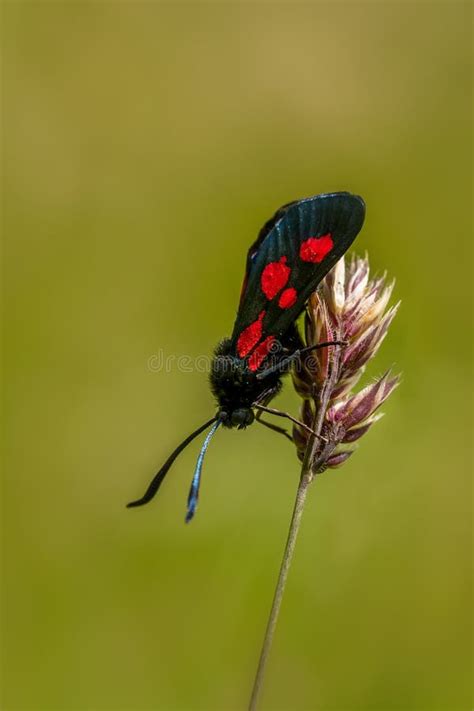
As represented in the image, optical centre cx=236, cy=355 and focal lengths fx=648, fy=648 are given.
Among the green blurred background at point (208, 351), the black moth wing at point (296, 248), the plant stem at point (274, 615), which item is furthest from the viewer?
the green blurred background at point (208, 351)

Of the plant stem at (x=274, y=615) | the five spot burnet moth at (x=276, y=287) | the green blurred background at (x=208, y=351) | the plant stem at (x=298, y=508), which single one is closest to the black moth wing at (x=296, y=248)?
the five spot burnet moth at (x=276, y=287)

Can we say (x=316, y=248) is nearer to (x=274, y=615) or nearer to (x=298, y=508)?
(x=298, y=508)

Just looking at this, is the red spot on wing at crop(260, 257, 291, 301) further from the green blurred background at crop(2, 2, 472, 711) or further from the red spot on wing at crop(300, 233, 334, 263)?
the green blurred background at crop(2, 2, 472, 711)

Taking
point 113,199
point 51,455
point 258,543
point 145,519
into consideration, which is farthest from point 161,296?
point 258,543

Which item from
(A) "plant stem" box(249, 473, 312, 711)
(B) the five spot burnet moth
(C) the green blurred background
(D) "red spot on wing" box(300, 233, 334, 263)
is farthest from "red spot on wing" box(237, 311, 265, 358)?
(C) the green blurred background

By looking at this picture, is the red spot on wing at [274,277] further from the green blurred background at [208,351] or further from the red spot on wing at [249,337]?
the green blurred background at [208,351]

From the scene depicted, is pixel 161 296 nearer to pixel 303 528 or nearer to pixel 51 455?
pixel 51 455

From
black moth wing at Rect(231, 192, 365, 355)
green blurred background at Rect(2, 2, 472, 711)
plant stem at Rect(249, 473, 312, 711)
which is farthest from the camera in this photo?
green blurred background at Rect(2, 2, 472, 711)
